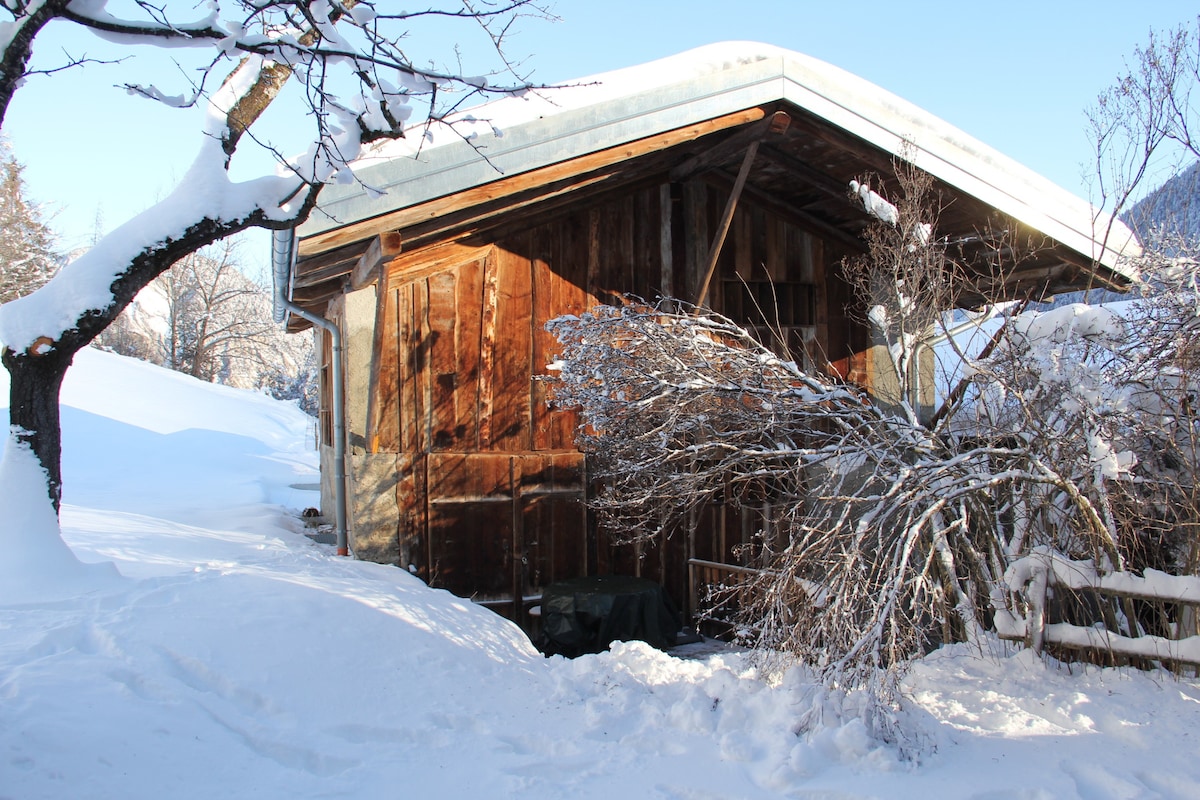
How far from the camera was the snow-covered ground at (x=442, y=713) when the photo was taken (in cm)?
352

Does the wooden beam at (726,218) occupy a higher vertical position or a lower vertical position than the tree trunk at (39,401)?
higher

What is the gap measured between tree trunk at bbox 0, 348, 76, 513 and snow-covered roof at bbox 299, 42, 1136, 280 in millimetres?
1849

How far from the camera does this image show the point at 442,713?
14.3ft

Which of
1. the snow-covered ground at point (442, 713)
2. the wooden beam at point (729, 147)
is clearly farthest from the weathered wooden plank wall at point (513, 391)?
the snow-covered ground at point (442, 713)

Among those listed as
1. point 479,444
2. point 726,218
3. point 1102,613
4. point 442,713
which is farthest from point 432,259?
point 1102,613

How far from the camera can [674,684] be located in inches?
189

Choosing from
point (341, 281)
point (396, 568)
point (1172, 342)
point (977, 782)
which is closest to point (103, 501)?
point (341, 281)

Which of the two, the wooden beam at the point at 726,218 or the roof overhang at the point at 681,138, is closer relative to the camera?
the roof overhang at the point at 681,138

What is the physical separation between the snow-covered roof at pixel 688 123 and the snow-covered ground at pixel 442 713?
9.35 feet

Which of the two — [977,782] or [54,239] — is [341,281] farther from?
[54,239]

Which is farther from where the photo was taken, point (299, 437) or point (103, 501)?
point (299, 437)

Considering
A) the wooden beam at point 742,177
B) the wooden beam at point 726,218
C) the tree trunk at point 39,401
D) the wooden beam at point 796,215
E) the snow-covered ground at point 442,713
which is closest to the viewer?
the snow-covered ground at point 442,713

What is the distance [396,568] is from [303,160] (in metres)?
3.77

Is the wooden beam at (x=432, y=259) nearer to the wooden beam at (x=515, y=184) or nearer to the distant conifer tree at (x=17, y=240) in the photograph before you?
the wooden beam at (x=515, y=184)
